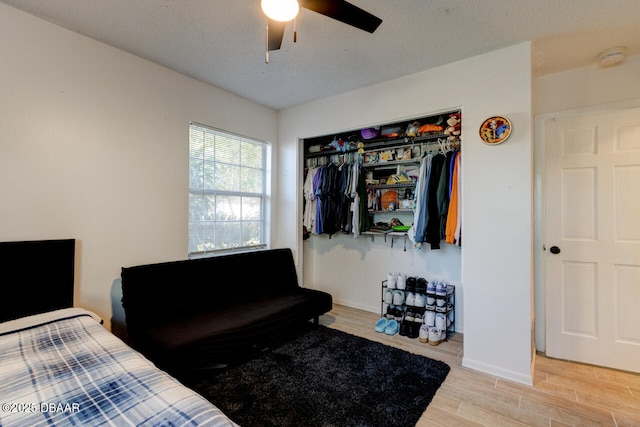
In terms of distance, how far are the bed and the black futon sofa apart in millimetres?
457

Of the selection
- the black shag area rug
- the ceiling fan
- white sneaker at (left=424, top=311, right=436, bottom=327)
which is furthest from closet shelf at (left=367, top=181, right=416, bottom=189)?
the ceiling fan

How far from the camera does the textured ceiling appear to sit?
72.5 inches

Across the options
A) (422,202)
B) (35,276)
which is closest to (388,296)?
(422,202)

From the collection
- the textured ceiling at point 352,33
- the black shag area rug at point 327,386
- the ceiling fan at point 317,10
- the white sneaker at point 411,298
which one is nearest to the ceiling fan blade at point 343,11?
the ceiling fan at point 317,10

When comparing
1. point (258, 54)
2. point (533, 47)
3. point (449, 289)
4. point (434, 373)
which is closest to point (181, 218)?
point (258, 54)

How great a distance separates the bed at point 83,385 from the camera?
94 cm

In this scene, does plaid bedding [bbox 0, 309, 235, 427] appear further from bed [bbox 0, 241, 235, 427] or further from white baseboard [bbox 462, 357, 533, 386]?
white baseboard [bbox 462, 357, 533, 386]

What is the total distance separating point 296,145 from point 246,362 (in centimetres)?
250

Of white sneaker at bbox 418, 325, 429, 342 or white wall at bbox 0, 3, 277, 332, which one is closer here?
white wall at bbox 0, 3, 277, 332

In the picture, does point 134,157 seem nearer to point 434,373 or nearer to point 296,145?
point 296,145

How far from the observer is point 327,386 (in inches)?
78.9

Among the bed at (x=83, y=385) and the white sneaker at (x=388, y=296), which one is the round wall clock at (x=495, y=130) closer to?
the white sneaker at (x=388, y=296)

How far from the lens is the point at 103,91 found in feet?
7.56

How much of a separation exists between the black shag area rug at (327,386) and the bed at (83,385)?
2.59ft
